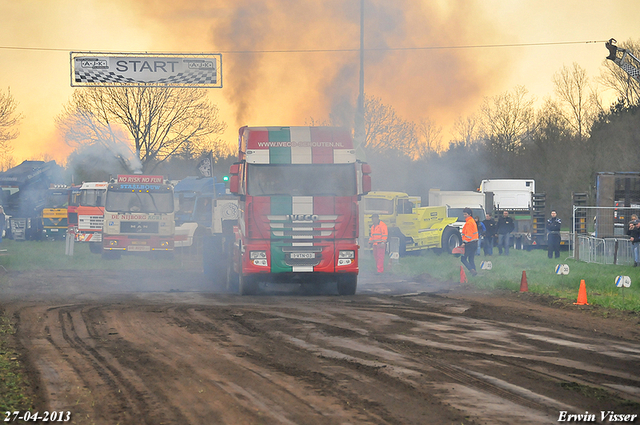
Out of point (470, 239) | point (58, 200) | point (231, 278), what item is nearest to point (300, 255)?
point (231, 278)

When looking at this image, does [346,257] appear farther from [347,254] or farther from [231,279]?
[231,279]

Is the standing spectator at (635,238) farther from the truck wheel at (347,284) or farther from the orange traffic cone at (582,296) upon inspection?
the truck wheel at (347,284)

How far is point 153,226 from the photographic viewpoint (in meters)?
25.0

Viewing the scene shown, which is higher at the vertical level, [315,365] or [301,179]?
[301,179]

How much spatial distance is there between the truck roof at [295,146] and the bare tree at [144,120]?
1232 inches

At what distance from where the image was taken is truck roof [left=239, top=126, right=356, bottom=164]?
48.7 ft

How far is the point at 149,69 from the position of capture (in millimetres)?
25484

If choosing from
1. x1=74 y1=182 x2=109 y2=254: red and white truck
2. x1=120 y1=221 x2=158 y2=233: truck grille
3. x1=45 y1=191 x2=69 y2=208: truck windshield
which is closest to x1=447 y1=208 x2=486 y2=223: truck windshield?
x1=120 y1=221 x2=158 y2=233: truck grille

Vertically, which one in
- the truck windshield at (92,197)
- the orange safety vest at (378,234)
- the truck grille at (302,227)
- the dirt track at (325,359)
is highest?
the truck windshield at (92,197)

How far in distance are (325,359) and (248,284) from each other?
7098 mm

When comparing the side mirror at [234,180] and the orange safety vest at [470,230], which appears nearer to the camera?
the side mirror at [234,180]

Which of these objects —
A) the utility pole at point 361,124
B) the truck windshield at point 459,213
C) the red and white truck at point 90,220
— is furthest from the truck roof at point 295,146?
the truck windshield at point 459,213

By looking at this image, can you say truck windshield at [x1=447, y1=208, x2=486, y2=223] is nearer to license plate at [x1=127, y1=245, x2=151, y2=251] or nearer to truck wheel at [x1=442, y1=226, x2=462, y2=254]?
truck wheel at [x1=442, y1=226, x2=462, y2=254]

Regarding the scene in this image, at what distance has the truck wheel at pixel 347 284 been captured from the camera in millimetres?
15561
